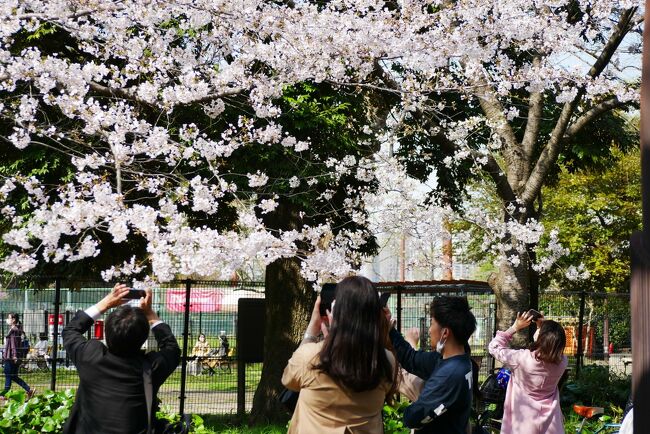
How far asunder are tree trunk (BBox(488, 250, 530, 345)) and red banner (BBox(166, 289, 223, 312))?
3925mm

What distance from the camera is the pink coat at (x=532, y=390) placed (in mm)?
6305

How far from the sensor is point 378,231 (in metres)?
11.6

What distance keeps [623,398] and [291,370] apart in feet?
32.8

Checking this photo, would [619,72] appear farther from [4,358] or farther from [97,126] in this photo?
[4,358]

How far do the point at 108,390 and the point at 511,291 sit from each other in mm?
8227

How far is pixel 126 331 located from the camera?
161 inches

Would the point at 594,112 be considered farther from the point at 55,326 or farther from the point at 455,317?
the point at 455,317

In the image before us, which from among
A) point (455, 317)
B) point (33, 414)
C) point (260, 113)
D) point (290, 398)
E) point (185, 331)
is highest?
point (260, 113)

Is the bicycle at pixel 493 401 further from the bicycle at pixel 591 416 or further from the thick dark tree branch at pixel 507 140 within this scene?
the thick dark tree branch at pixel 507 140

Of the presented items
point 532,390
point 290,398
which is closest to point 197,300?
point 532,390

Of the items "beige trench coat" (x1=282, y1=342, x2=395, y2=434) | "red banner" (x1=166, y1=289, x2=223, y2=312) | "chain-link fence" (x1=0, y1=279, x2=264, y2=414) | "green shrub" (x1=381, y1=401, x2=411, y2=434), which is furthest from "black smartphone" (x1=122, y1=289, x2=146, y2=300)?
"red banner" (x1=166, y1=289, x2=223, y2=312)

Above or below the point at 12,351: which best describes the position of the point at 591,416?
below

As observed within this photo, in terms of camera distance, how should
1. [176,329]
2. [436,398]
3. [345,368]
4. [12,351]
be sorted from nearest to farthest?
1. [345,368]
2. [436,398]
3. [12,351]
4. [176,329]

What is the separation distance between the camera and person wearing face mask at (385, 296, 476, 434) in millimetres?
4105
